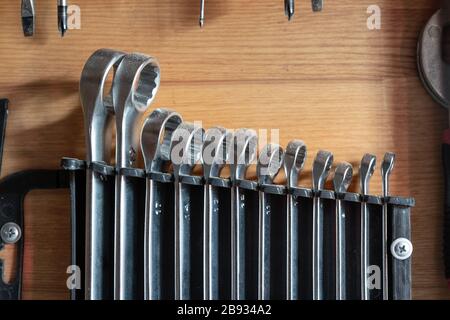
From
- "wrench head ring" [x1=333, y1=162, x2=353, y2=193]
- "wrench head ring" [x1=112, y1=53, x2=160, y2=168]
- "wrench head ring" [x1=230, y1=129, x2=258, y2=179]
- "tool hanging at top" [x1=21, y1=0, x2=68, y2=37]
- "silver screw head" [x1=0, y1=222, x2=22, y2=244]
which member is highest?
"tool hanging at top" [x1=21, y1=0, x2=68, y2=37]

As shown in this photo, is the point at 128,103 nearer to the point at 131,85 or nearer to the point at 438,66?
the point at 131,85

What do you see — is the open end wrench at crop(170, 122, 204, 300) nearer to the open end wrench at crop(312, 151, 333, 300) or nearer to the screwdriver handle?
the open end wrench at crop(312, 151, 333, 300)

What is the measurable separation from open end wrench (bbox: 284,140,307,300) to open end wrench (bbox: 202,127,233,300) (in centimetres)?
9

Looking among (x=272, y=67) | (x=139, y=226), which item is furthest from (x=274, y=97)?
(x=139, y=226)

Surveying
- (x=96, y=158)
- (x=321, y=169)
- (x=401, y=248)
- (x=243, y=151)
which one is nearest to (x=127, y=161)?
(x=96, y=158)

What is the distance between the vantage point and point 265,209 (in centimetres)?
105

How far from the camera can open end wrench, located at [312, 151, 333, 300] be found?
1.03m

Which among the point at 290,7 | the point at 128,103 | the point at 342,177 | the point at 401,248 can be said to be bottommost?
the point at 401,248

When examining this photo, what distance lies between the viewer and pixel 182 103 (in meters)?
1.11

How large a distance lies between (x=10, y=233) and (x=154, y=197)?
0.23 metres

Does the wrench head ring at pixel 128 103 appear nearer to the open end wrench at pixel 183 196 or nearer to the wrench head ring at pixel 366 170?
the open end wrench at pixel 183 196

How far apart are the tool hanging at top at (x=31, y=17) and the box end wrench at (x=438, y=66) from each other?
513 mm

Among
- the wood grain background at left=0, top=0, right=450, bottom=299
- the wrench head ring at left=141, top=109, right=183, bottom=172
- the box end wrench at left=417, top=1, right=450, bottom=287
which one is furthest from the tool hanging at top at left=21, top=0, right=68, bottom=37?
the box end wrench at left=417, top=1, right=450, bottom=287

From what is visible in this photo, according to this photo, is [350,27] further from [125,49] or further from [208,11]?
[125,49]
